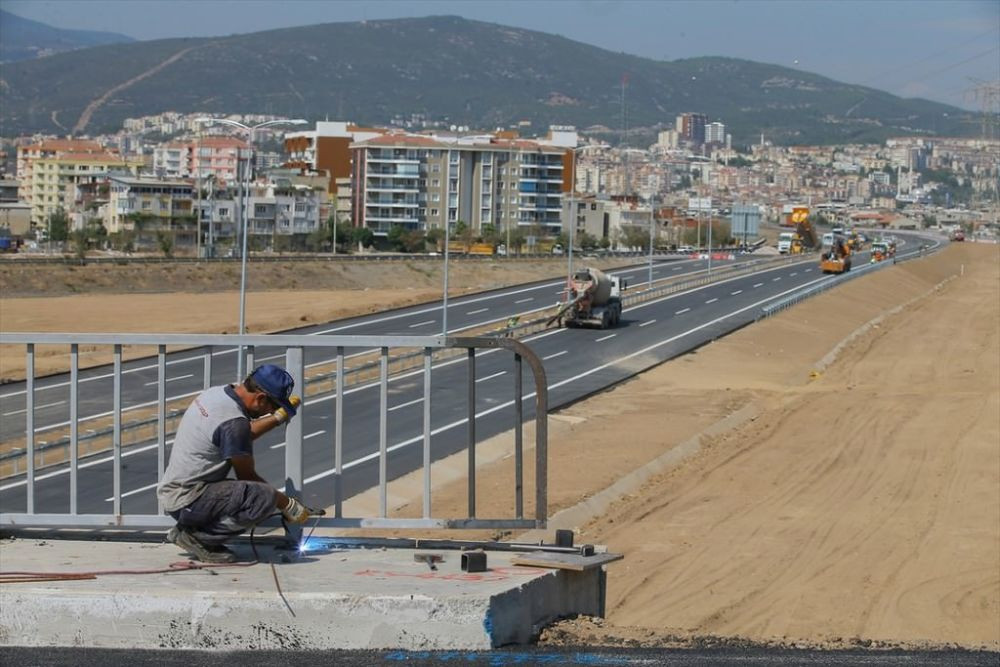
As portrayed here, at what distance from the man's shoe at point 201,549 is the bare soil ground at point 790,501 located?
1879 millimetres

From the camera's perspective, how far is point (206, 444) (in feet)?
26.3

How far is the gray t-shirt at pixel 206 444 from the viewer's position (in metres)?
7.98

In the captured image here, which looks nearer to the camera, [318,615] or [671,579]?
[318,615]

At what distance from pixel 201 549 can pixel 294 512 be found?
55 cm

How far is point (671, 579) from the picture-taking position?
52.0 ft

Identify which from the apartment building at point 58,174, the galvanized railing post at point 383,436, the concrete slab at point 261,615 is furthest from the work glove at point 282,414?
the apartment building at point 58,174

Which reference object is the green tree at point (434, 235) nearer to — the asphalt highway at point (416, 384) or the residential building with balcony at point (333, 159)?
the asphalt highway at point (416, 384)

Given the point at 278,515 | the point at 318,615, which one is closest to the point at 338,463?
the point at 278,515

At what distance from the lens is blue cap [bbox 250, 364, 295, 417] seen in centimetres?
802

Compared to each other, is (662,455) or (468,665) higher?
(468,665)

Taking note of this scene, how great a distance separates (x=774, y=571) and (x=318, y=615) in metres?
10.1

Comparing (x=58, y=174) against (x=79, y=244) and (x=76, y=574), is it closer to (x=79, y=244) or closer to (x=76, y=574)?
(x=79, y=244)

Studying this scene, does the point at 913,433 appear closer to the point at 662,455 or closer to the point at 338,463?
the point at 662,455

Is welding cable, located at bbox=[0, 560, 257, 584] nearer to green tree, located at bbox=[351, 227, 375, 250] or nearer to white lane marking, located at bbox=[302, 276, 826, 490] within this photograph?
white lane marking, located at bbox=[302, 276, 826, 490]
